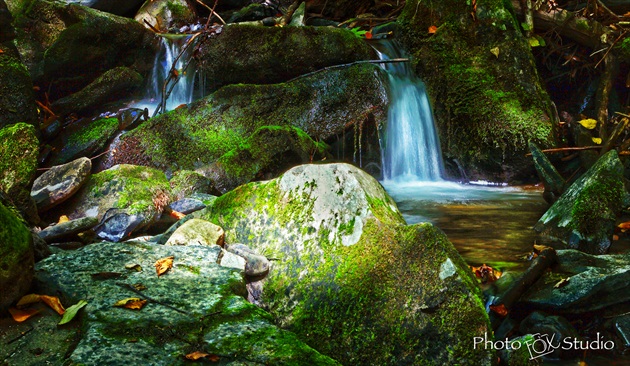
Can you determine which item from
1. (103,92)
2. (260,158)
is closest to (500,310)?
(260,158)

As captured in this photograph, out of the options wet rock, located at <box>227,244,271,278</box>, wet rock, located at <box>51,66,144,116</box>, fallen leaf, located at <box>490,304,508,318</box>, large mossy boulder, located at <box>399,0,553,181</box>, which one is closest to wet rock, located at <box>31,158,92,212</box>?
wet rock, located at <box>227,244,271,278</box>

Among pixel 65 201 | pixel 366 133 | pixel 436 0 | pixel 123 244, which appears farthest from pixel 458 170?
pixel 123 244

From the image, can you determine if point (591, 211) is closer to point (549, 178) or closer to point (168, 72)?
point (549, 178)

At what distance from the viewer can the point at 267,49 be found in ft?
30.0

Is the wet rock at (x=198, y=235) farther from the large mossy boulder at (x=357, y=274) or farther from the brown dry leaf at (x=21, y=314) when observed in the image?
the brown dry leaf at (x=21, y=314)

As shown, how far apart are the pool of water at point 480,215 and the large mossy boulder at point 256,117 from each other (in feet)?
4.53

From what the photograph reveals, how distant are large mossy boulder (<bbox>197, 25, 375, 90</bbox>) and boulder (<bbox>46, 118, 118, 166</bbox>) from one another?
217 centimetres

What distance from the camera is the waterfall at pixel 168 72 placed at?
9.90 meters

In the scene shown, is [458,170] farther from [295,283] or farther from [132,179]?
[295,283]

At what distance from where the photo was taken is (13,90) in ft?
24.0

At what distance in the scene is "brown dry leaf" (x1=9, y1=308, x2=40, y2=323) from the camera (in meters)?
2.33

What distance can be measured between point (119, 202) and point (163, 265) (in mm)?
2826

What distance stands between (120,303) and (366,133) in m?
6.73

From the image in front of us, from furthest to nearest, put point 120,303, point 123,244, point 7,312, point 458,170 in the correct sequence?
point 458,170 < point 123,244 < point 120,303 < point 7,312
